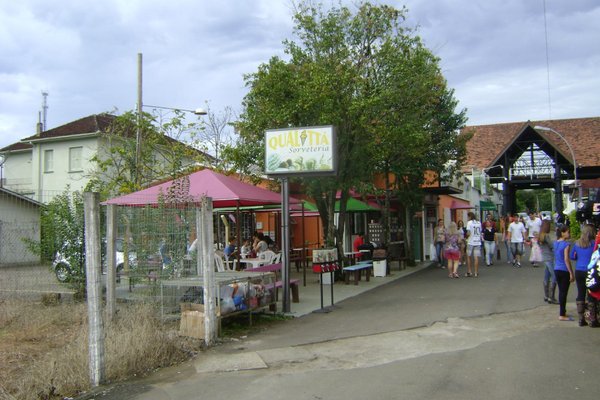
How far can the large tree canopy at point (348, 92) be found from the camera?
14.1 meters

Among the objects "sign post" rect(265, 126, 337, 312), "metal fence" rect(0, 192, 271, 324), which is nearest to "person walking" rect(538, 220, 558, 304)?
"sign post" rect(265, 126, 337, 312)

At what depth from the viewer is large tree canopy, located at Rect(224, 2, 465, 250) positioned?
46.3ft

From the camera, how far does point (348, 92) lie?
14.5 m

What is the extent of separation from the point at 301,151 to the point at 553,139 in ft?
108

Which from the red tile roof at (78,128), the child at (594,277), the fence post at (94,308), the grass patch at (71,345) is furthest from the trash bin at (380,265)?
the red tile roof at (78,128)

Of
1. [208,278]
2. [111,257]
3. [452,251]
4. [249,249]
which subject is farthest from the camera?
[249,249]

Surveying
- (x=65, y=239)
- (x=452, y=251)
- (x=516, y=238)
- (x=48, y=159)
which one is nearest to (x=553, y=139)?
(x=516, y=238)

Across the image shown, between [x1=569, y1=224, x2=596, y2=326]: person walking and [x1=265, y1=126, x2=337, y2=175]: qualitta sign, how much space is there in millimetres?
4607

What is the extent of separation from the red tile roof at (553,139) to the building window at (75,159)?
23.8 metres

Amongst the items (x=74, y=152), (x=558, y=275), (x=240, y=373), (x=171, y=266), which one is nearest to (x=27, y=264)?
(x=171, y=266)

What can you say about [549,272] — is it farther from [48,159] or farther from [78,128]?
[48,159]

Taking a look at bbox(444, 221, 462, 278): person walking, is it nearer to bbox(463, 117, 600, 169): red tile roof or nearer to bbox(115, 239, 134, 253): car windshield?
bbox(115, 239, 134, 253): car windshield

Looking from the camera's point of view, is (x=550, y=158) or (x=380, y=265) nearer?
(x=380, y=265)

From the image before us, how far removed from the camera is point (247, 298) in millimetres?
9305
